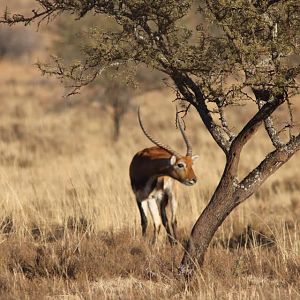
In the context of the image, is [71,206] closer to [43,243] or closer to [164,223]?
[164,223]

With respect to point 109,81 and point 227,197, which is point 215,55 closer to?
point 227,197

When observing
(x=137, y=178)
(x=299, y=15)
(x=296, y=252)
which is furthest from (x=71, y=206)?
(x=299, y=15)

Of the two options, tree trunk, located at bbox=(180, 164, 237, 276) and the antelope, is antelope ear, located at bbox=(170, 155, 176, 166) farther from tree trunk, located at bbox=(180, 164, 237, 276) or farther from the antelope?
tree trunk, located at bbox=(180, 164, 237, 276)

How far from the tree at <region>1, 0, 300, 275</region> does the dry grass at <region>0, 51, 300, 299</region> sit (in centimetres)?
69

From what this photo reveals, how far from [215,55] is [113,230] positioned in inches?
165

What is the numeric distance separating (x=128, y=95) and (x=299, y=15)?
20490 mm

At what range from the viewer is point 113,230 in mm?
10125

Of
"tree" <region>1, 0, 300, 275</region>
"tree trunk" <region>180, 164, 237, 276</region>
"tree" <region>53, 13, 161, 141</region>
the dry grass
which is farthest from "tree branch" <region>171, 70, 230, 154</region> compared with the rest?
"tree" <region>53, 13, 161, 141</region>

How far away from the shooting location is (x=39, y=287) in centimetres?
692

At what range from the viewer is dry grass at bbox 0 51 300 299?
6.98 meters

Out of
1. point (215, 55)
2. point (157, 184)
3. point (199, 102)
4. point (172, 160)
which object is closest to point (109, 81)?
point (157, 184)

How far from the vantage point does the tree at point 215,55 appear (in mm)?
6301

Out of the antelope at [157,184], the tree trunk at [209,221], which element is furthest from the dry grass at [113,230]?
the antelope at [157,184]

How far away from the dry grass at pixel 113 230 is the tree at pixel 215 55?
69 cm
